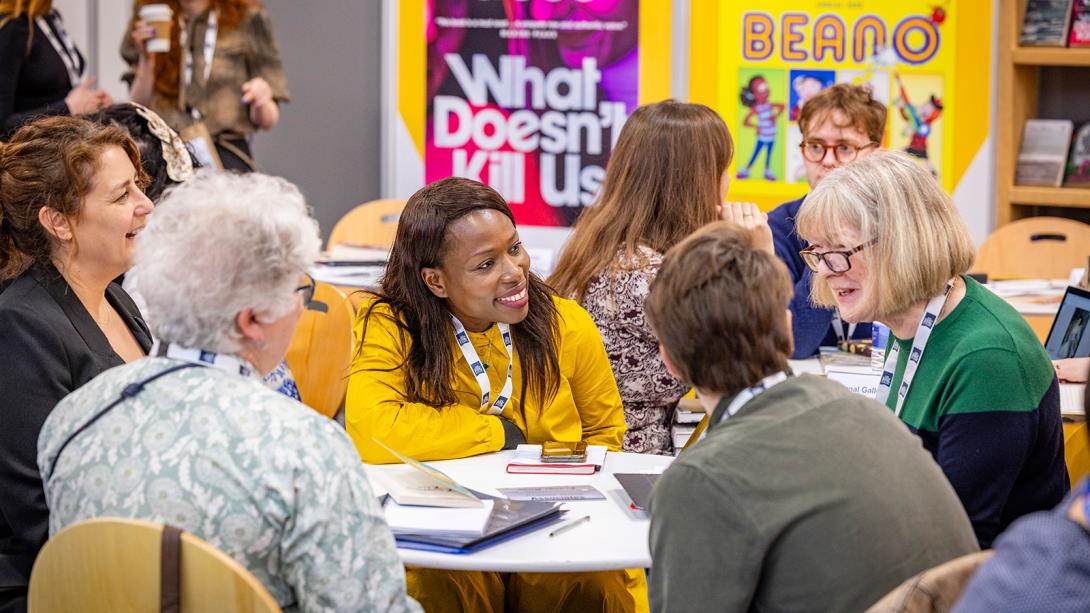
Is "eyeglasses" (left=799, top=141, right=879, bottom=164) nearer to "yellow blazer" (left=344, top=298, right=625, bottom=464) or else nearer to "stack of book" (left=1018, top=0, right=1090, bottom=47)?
"yellow blazer" (left=344, top=298, right=625, bottom=464)

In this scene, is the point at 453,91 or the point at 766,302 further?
the point at 453,91

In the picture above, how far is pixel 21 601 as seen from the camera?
2148mm

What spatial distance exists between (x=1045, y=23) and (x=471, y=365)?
173 inches

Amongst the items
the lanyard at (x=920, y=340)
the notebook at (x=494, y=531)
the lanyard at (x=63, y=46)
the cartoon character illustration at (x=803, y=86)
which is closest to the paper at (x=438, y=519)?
the notebook at (x=494, y=531)

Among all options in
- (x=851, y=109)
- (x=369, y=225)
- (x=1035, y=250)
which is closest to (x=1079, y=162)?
(x=1035, y=250)

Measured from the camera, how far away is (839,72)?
6227 mm

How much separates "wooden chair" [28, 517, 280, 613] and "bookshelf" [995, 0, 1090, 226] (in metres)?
5.29

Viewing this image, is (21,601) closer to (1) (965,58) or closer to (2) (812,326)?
(2) (812,326)

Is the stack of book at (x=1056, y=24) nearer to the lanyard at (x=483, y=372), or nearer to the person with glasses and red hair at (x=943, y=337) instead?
the person with glasses and red hair at (x=943, y=337)

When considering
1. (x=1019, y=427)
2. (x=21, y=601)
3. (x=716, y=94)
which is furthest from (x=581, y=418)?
(x=716, y=94)

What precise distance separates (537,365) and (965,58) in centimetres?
426

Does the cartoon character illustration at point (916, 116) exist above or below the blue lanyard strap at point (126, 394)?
above

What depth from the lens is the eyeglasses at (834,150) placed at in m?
4.08

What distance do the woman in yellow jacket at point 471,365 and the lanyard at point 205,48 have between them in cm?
309
